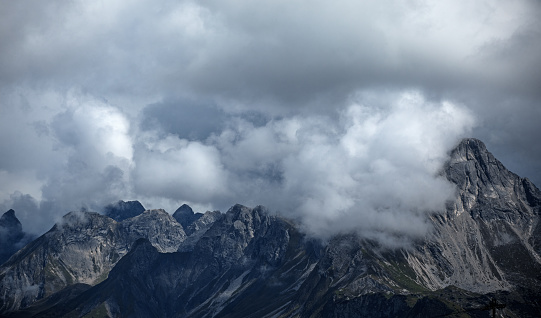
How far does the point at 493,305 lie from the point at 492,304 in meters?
2.86

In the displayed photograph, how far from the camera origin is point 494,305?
195875 millimetres

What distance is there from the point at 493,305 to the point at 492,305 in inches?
25.6

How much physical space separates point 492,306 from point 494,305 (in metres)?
1.20

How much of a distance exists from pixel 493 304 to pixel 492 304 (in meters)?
1.29

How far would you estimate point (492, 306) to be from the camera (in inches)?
7682

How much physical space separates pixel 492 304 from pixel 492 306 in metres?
2.66

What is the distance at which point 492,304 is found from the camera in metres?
198

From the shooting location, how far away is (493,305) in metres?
195

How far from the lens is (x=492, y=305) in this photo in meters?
196

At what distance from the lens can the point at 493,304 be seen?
196375mm

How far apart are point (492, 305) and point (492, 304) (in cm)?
→ 227

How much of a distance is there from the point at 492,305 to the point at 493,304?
109cm
